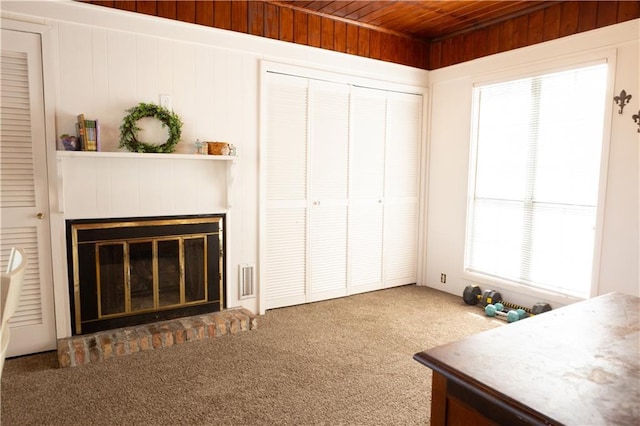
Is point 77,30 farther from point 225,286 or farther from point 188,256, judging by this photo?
point 225,286

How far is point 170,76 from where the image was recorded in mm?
3285

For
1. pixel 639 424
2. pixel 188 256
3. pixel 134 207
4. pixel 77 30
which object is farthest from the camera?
pixel 188 256

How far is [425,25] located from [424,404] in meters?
3.58

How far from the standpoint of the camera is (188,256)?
135 inches

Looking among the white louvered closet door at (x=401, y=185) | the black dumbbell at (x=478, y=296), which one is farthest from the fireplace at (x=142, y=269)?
the black dumbbell at (x=478, y=296)

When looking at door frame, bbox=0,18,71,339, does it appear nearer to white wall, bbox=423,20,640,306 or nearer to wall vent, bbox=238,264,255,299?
wall vent, bbox=238,264,255,299

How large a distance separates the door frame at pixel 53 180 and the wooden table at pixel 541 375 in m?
2.77

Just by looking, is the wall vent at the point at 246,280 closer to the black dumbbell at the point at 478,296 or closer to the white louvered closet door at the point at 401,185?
the white louvered closet door at the point at 401,185

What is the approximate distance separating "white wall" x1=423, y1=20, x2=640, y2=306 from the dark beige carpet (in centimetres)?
101

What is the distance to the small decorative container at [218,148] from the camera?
11.0ft

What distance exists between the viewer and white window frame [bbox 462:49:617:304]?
3.23 m

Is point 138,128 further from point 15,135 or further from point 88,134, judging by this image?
point 15,135

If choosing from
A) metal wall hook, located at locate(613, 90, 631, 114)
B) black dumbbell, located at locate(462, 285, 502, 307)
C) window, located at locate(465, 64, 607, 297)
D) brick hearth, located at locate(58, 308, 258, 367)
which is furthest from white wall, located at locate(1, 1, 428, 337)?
metal wall hook, located at locate(613, 90, 631, 114)

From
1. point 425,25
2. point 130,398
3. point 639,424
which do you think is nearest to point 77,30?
point 130,398
